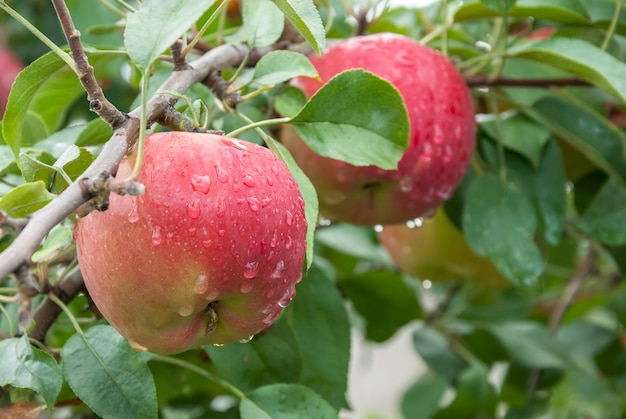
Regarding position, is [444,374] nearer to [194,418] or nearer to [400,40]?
[194,418]

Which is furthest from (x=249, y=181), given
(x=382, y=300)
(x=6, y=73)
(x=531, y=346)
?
(x=6, y=73)

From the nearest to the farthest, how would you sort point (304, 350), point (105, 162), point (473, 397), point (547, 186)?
point (105, 162) → point (304, 350) → point (547, 186) → point (473, 397)

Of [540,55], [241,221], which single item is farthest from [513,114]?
[241,221]

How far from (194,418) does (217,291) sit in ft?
1.86

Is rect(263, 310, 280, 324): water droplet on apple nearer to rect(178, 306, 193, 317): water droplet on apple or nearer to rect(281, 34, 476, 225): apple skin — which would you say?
rect(178, 306, 193, 317): water droplet on apple

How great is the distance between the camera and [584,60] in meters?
0.75

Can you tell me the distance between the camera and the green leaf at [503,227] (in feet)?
2.84

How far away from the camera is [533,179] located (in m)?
0.95

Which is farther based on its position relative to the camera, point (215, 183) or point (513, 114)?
point (513, 114)

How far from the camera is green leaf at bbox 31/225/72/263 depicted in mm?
510

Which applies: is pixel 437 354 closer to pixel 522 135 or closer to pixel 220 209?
pixel 522 135

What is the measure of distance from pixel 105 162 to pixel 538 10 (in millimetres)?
538

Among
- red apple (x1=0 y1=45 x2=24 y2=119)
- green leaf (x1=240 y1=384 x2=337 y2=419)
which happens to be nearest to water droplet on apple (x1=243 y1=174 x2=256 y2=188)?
green leaf (x1=240 y1=384 x2=337 y2=419)

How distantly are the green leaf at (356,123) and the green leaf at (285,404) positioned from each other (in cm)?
19
